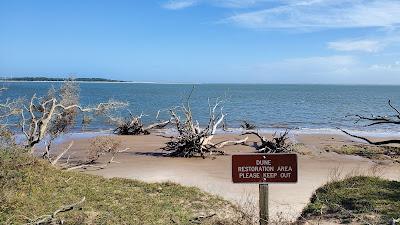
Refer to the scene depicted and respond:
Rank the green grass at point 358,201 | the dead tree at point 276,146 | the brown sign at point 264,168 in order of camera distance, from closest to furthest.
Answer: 1. the brown sign at point 264,168
2. the green grass at point 358,201
3. the dead tree at point 276,146

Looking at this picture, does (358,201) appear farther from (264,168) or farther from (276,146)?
(276,146)

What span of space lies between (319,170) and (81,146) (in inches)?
455

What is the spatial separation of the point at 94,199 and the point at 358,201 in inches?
195

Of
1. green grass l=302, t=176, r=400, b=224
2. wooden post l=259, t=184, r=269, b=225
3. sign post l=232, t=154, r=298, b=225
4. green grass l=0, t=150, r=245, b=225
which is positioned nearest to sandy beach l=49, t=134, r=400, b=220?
green grass l=302, t=176, r=400, b=224

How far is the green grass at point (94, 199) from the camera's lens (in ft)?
25.9

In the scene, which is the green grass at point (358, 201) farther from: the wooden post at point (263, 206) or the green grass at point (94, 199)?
the green grass at point (94, 199)

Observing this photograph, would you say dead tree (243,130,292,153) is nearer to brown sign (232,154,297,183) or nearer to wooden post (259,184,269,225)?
wooden post (259,184,269,225)

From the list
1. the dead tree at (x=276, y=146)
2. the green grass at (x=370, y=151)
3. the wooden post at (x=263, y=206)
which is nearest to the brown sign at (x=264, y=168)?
the wooden post at (x=263, y=206)

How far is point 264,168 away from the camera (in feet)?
22.1

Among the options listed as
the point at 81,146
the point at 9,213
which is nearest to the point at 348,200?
the point at 9,213

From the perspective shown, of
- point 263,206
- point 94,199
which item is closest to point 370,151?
point 94,199

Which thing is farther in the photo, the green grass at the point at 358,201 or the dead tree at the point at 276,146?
the dead tree at the point at 276,146

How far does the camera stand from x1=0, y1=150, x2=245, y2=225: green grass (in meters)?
7.90

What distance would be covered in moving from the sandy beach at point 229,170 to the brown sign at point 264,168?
7.84ft
